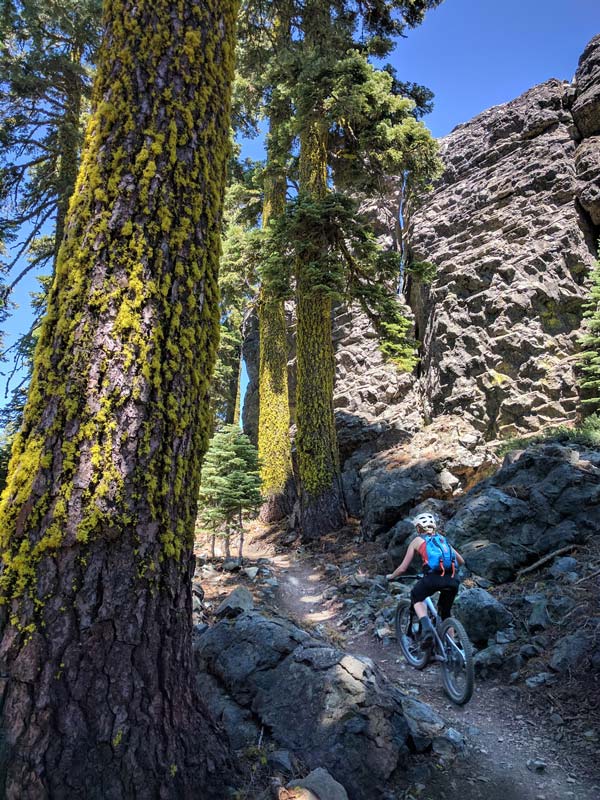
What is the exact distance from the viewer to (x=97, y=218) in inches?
103

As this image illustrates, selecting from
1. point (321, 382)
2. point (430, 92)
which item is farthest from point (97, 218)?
point (430, 92)

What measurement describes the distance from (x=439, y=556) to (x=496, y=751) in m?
1.89

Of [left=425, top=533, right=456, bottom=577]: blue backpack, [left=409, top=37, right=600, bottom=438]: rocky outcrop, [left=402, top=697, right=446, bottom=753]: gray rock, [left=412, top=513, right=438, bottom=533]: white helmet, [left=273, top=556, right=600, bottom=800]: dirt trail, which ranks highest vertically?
[left=409, top=37, right=600, bottom=438]: rocky outcrop

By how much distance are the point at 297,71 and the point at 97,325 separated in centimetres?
1100

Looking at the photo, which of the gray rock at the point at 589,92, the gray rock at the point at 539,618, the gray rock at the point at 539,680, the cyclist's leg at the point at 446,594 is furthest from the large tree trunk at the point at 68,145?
the gray rock at the point at 589,92

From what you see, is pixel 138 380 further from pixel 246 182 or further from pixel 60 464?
pixel 246 182

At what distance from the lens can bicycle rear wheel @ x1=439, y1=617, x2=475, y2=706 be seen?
188 inches

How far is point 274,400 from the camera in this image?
14258 millimetres

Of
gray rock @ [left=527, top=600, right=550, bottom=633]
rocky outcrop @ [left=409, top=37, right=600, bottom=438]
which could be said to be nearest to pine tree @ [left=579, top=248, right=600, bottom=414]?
rocky outcrop @ [left=409, top=37, right=600, bottom=438]

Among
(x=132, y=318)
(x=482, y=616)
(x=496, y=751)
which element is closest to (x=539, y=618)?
(x=482, y=616)

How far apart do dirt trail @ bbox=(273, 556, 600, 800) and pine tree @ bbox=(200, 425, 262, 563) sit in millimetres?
3906

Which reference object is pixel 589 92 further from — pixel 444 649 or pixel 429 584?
pixel 444 649

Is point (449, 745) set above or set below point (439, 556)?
below

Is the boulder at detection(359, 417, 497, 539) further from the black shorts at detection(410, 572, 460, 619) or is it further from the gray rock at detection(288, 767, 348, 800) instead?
the gray rock at detection(288, 767, 348, 800)
